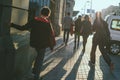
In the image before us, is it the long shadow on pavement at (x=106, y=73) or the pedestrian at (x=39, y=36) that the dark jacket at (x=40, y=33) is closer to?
the pedestrian at (x=39, y=36)

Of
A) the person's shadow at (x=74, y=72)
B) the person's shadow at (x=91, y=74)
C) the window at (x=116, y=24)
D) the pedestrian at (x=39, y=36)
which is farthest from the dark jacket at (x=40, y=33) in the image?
the window at (x=116, y=24)

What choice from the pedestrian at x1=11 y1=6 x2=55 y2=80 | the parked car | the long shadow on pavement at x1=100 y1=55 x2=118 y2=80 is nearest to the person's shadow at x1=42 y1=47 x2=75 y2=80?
the pedestrian at x1=11 y1=6 x2=55 y2=80

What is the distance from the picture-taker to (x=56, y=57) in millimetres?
14336

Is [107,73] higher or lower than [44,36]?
lower

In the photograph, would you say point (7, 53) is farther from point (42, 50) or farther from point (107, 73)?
point (107, 73)

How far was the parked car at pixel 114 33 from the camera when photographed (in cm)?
1739

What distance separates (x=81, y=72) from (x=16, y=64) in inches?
127

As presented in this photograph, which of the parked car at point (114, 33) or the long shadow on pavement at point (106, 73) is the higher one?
the parked car at point (114, 33)

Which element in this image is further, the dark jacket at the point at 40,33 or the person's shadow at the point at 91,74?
the person's shadow at the point at 91,74

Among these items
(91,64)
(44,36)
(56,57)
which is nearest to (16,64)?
(44,36)

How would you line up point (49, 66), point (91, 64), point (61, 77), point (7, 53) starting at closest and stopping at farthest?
point (7, 53), point (61, 77), point (49, 66), point (91, 64)

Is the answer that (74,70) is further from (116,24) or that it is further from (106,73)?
(116,24)

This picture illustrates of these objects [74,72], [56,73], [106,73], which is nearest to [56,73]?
[56,73]

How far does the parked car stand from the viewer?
17.4 metres
